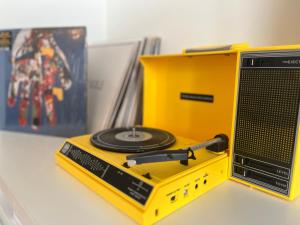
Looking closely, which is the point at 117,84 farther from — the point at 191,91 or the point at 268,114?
the point at 268,114

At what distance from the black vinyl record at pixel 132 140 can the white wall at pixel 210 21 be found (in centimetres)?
44

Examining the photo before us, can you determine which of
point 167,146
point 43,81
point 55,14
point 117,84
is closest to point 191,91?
point 167,146

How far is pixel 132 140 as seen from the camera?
73 centimetres

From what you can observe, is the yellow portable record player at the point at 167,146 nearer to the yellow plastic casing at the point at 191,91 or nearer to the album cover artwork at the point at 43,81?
the yellow plastic casing at the point at 191,91

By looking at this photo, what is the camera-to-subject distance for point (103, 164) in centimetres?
61

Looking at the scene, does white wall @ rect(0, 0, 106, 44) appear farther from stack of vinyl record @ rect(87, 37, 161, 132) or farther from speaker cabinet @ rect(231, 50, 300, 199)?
speaker cabinet @ rect(231, 50, 300, 199)

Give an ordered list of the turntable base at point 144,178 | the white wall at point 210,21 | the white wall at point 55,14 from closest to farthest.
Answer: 1. the turntable base at point 144,178
2. the white wall at point 210,21
3. the white wall at point 55,14

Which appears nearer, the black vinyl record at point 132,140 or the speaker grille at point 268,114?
the speaker grille at point 268,114

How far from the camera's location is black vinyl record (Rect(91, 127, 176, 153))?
672 millimetres

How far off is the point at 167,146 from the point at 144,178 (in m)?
0.20

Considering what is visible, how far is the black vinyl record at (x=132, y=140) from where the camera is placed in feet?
2.21

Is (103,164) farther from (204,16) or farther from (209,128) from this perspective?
(204,16)

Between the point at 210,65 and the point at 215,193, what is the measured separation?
39 centimetres

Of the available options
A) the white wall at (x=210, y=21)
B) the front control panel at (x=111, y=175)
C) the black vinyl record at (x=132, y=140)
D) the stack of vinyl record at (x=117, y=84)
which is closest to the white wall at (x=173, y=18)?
the white wall at (x=210, y=21)
